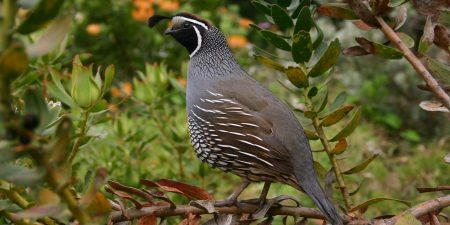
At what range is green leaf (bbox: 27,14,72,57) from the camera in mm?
883

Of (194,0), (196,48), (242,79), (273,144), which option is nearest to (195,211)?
(273,144)

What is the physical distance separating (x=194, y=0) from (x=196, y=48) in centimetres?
477

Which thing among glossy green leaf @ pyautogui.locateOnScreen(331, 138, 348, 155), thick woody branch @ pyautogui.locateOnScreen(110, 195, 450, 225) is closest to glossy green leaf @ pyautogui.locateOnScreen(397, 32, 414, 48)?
glossy green leaf @ pyautogui.locateOnScreen(331, 138, 348, 155)

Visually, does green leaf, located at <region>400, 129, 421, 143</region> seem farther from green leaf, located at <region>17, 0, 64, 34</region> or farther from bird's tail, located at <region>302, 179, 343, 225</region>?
green leaf, located at <region>17, 0, 64, 34</region>

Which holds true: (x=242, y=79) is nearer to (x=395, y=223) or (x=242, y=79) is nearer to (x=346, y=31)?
(x=395, y=223)

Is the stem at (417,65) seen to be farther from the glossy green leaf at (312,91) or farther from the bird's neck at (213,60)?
the bird's neck at (213,60)

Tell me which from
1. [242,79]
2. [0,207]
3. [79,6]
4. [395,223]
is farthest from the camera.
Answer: [79,6]

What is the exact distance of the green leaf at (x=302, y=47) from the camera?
1.83 m

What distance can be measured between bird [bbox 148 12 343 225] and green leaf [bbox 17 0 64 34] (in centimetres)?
128

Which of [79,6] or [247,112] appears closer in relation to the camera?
[247,112]

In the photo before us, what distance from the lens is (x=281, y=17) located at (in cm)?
188

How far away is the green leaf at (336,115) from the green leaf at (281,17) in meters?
0.25

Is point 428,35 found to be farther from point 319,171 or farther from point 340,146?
point 319,171

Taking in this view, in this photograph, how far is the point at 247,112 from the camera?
7.60 feet
